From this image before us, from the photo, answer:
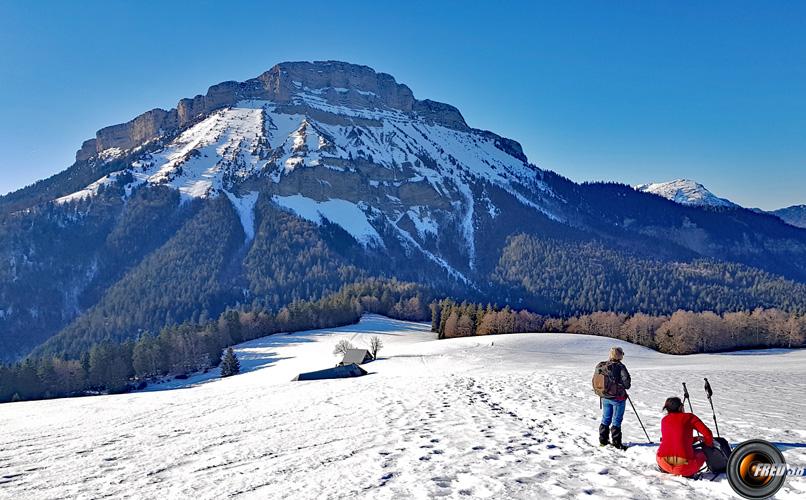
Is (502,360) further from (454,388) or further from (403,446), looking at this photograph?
(403,446)

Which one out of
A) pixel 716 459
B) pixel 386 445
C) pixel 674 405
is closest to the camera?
pixel 716 459

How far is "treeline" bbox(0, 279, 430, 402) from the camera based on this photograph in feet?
252

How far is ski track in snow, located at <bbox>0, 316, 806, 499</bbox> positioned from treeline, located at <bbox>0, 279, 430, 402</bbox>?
2472 inches

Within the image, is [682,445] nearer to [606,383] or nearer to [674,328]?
[606,383]

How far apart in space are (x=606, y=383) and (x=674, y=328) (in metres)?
90.9

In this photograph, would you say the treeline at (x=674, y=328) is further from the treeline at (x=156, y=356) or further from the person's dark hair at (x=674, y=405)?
the person's dark hair at (x=674, y=405)

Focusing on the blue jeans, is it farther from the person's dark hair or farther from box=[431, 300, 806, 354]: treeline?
box=[431, 300, 806, 354]: treeline

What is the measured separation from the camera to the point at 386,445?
12.5 m

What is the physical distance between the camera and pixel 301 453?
12180 mm

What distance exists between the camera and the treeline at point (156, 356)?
76.9 m

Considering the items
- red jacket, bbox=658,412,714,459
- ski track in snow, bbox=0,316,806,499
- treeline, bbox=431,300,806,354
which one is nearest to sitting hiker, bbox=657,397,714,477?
red jacket, bbox=658,412,714,459

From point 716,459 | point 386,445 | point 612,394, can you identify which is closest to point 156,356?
point 386,445

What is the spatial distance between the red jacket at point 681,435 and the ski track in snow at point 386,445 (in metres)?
0.49

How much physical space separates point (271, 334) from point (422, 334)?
36.9 metres
